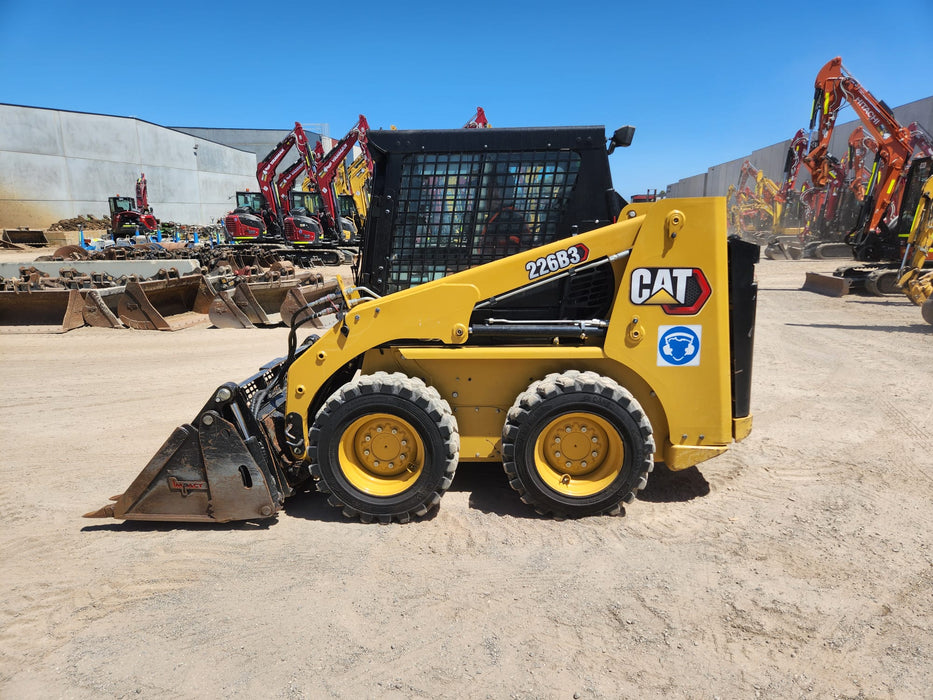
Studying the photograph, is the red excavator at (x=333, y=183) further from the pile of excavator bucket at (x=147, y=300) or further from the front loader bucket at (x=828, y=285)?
the front loader bucket at (x=828, y=285)

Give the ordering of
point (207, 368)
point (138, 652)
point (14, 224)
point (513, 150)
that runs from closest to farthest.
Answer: point (138, 652), point (513, 150), point (207, 368), point (14, 224)

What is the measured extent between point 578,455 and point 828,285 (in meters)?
12.8

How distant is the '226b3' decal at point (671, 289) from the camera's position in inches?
129

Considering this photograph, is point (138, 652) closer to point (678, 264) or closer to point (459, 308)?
point (459, 308)

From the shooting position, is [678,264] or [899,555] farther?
[678,264]

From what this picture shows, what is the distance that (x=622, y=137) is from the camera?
3598mm

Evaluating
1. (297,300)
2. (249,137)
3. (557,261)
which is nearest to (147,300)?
(297,300)

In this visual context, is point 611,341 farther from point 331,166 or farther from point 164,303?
point 331,166

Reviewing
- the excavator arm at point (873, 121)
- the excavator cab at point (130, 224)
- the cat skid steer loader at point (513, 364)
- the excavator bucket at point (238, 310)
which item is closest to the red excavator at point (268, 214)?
the excavator cab at point (130, 224)

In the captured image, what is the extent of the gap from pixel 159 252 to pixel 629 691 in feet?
57.8

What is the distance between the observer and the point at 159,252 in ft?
54.3

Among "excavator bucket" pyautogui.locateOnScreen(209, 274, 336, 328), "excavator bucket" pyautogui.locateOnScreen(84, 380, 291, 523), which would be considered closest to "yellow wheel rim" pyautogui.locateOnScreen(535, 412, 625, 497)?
"excavator bucket" pyautogui.locateOnScreen(84, 380, 291, 523)

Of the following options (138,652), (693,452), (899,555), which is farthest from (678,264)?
(138,652)

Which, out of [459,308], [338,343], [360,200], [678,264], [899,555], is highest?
[360,200]
